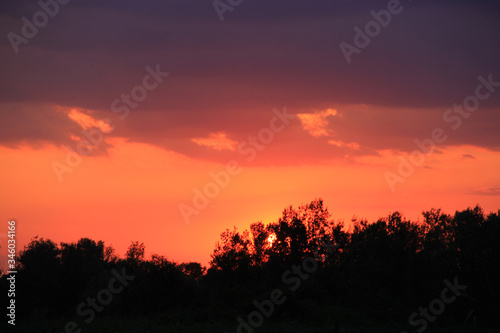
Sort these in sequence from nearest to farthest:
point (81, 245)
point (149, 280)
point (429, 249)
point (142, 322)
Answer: point (142, 322)
point (149, 280)
point (429, 249)
point (81, 245)

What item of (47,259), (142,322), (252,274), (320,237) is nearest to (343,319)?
(142,322)

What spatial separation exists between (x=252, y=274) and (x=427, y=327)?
798 inches

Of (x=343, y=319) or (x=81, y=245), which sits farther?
(x=81, y=245)

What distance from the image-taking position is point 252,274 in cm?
4500

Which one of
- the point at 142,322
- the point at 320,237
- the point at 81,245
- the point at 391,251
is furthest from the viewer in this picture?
the point at 81,245

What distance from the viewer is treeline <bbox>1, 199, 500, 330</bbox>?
2894 cm

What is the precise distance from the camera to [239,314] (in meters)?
26.7

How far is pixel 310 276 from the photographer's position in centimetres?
4166

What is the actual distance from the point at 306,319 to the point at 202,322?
5.30 m

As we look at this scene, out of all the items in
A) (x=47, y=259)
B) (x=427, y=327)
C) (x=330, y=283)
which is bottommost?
(x=427, y=327)

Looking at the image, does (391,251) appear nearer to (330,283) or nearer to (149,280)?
(330,283)

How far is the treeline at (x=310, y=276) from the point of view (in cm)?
2894

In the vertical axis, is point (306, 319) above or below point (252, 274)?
below

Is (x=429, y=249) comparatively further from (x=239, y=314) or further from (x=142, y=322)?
(x=142, y=322)
